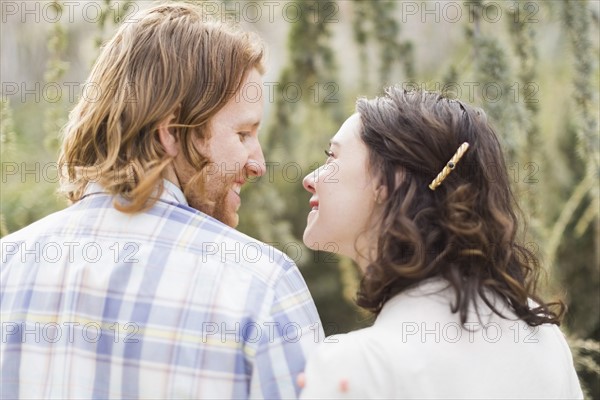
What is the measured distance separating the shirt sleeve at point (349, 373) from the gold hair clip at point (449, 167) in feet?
1.08

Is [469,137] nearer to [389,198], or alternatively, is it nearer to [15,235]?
[389,198]

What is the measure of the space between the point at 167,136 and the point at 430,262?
1.69 feet

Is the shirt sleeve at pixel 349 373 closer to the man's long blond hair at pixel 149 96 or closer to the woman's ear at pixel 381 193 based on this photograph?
the woman's ear at pixel 381 193

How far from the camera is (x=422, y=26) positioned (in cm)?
322

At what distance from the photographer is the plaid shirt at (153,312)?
128cm

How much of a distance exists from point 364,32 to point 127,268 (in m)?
1.46

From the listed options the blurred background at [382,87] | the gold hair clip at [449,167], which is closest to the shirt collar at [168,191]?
the blurred background at [382,87]

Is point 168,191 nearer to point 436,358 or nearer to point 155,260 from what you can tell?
point 155,260

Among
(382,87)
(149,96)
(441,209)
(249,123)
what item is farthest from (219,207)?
(382,87)

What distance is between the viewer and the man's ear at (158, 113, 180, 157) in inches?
55.5

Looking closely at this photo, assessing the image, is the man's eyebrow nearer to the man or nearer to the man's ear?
the man

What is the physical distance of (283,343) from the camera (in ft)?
4.26

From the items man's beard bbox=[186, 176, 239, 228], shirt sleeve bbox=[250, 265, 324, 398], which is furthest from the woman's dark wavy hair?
man's beard bbox=[186, 176, 239, 228]

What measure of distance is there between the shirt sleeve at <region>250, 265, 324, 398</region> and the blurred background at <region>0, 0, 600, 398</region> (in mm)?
228
